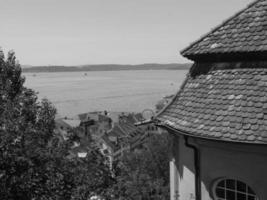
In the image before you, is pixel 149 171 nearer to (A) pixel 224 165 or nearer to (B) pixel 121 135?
(A) pixel 224 165

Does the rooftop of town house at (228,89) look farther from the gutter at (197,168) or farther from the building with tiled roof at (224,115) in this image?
the gutter at (197,168)

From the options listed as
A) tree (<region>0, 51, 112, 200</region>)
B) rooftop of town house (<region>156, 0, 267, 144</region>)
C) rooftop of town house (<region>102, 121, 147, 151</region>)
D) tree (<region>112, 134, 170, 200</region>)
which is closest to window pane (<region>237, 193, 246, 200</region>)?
rooftop of town house (<region>156, 0, 267, 144</region>)

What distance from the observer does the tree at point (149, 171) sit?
31.8 m

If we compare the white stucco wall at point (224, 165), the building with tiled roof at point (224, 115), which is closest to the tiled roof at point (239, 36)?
the building with tiled roof at point (224, 115)

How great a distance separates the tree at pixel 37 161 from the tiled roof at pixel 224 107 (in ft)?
9.13

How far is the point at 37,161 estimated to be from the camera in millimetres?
10195

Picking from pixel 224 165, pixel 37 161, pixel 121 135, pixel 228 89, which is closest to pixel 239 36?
pixel 228 89

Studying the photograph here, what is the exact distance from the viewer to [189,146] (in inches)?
381

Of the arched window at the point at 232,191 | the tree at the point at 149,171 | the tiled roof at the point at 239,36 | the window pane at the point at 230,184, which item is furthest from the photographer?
the tree at the point at 149,171

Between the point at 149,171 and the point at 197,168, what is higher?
the point at 197,168

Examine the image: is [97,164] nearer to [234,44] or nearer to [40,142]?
Result: [40,142]

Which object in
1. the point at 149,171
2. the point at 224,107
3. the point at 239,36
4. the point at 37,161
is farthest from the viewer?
the point at 149,171

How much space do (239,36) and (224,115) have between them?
7.50ft

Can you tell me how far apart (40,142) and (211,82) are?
4.91 meters
